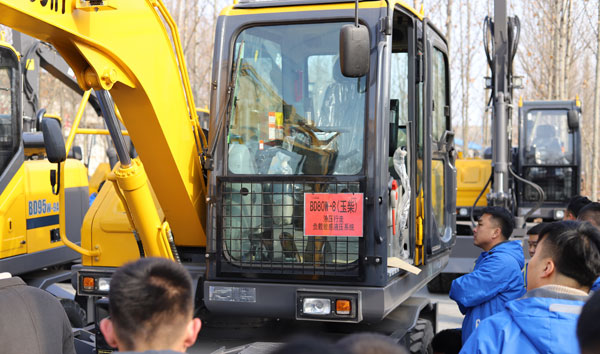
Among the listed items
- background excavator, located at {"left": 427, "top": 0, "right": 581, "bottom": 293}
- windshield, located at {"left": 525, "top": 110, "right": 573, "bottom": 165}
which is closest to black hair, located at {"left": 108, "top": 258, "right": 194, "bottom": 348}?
background excavator, located at {"left": 427, "top": 0, "right": 581, "bottom": 293}

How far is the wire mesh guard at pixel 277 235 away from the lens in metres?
4.79

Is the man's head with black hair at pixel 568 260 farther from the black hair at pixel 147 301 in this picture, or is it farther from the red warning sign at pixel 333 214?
the red warning sign at pixel 333 214

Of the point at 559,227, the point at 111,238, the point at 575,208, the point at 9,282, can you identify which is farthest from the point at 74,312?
the point at 559,227

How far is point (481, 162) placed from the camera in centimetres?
1387

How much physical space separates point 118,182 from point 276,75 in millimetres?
1344

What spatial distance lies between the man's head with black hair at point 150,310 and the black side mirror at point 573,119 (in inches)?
475

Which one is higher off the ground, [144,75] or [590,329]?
[144,75]

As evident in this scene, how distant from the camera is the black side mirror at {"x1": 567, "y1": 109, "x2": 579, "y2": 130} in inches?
508

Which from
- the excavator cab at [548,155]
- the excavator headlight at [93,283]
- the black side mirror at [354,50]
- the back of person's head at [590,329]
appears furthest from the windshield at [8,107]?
the excavator cab at [548,155]

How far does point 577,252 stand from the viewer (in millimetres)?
2725

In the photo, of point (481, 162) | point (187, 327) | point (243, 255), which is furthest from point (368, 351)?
point (481, 162)

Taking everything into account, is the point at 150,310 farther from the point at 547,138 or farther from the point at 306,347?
the point at 547,138

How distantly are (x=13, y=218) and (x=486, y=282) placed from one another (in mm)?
4600

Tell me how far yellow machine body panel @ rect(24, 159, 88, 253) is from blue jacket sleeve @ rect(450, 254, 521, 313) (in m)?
4.49
